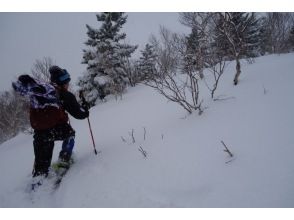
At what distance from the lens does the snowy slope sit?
2062 millimetres

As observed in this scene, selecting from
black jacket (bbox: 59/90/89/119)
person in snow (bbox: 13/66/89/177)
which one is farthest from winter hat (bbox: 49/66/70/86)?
black jacket (bbox: 59/90/89/119)

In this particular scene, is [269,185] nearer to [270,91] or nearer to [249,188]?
[249,188]

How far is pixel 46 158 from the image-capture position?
3400 mm

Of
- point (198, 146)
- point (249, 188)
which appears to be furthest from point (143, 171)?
point (249, 188)

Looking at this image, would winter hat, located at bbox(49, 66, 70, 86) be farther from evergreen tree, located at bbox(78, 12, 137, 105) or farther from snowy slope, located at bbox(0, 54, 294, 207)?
evergreen tree, located at bbox(78, 12, 137, 105)

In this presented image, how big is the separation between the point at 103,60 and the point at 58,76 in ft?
37.4

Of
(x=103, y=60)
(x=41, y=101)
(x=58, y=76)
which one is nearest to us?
(x=41, y=101)

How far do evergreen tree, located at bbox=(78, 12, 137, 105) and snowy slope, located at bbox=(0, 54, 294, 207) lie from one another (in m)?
10.0

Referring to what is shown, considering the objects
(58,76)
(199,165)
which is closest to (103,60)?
(58,76)

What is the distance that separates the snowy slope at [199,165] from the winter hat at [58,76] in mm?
1535

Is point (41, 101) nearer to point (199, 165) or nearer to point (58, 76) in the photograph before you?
point (58, 76)

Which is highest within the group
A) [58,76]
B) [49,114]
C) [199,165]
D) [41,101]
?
[58,76]

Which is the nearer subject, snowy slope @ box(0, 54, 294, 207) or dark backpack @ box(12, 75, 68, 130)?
snowy slope @ box(0, 54, 294, 207)

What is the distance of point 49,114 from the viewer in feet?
10.9
